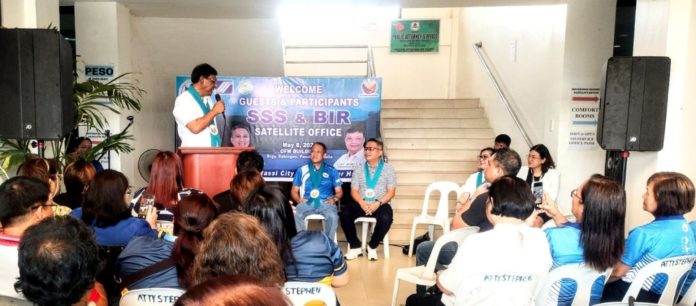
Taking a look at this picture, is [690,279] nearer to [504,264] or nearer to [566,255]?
[566,255]

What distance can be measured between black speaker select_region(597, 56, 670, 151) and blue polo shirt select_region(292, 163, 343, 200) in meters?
2.46

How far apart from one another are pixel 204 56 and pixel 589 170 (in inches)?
182

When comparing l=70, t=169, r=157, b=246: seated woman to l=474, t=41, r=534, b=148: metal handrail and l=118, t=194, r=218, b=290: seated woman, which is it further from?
l=474, t=41, r=534, b=148: metal handrail

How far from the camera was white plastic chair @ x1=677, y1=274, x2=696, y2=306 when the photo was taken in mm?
2010

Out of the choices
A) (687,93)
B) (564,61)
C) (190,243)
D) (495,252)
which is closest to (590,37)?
(564,61)

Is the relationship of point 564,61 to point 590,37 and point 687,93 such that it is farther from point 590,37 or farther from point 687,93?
point 687,93

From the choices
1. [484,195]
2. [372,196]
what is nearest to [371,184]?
[372,196]

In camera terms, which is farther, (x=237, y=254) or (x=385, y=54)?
(x=385, y=54)

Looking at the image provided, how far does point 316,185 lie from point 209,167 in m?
1.76

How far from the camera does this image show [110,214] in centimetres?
214

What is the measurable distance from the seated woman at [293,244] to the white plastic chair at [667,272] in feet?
4.10

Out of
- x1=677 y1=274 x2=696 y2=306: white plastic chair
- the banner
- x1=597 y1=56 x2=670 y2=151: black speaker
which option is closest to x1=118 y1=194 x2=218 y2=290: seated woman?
x1=677 y1=274 x2=696 y2=306: white plastic chair

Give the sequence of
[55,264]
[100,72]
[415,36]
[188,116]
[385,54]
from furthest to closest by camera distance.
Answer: [385,54]
[415,36]
[100,72]
[188,116]
[55,264]

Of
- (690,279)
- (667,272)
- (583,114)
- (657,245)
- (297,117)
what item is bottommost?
(690,279)
